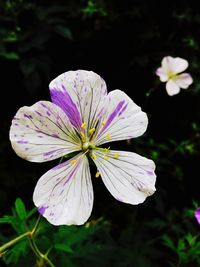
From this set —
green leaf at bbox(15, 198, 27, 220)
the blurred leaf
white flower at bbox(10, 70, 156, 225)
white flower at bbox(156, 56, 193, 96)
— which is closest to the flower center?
white flower at bbox(10, 70, 156, 225)

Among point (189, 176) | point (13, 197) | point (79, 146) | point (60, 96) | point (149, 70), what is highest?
point (60, 96)

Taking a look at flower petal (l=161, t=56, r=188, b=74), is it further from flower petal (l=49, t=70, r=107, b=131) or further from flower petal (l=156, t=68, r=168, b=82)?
flower petal (l=49, t=70, r=107, b=131)

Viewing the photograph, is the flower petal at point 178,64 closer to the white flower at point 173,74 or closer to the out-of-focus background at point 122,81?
the white flower at point 173,74

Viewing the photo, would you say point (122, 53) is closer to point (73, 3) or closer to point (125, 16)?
point (125, 16)

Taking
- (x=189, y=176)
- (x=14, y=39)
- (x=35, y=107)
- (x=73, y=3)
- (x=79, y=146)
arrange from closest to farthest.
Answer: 1. (x=35, y=107)
2. (x=79, y=146)
3. (x=14, y=39)
4. (x=73, y=3)
5. (x=189, y=176)

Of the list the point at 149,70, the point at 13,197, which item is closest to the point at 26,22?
the point at 149,70
